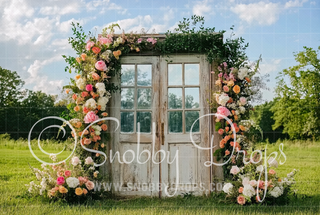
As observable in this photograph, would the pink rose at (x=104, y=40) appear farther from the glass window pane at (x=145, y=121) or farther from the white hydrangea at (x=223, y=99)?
the white hydrangea at (x=223, y=99)

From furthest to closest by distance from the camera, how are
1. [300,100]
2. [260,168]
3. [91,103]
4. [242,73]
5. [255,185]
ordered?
[300,100]
[242,73]
[91,103]
[260,168]
[255,185]

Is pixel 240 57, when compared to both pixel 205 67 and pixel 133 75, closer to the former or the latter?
pixel 205 67

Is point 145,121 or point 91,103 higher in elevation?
point 91,103

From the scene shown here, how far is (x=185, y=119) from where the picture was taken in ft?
16.2

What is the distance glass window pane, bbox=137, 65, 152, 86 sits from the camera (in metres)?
4.97

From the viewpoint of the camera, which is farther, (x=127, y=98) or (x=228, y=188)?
(x=127, y=98)

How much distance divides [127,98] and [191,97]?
3.56ft

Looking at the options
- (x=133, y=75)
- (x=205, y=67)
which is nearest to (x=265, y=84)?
(x=205, y=67)

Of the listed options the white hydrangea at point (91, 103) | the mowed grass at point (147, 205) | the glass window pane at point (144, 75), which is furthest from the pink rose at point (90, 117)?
the glass window pane at point (144, 75)

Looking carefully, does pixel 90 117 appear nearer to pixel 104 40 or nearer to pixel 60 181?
pixel 60 181

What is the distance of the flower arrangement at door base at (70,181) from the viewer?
438 centimetres

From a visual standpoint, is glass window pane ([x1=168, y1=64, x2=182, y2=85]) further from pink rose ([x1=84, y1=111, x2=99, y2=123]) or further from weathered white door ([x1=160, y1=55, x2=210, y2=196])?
pink rose ([x1=84, y1=111, x2=99, y2=123])

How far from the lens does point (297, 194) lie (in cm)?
527

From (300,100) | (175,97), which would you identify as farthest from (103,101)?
(300,100)
